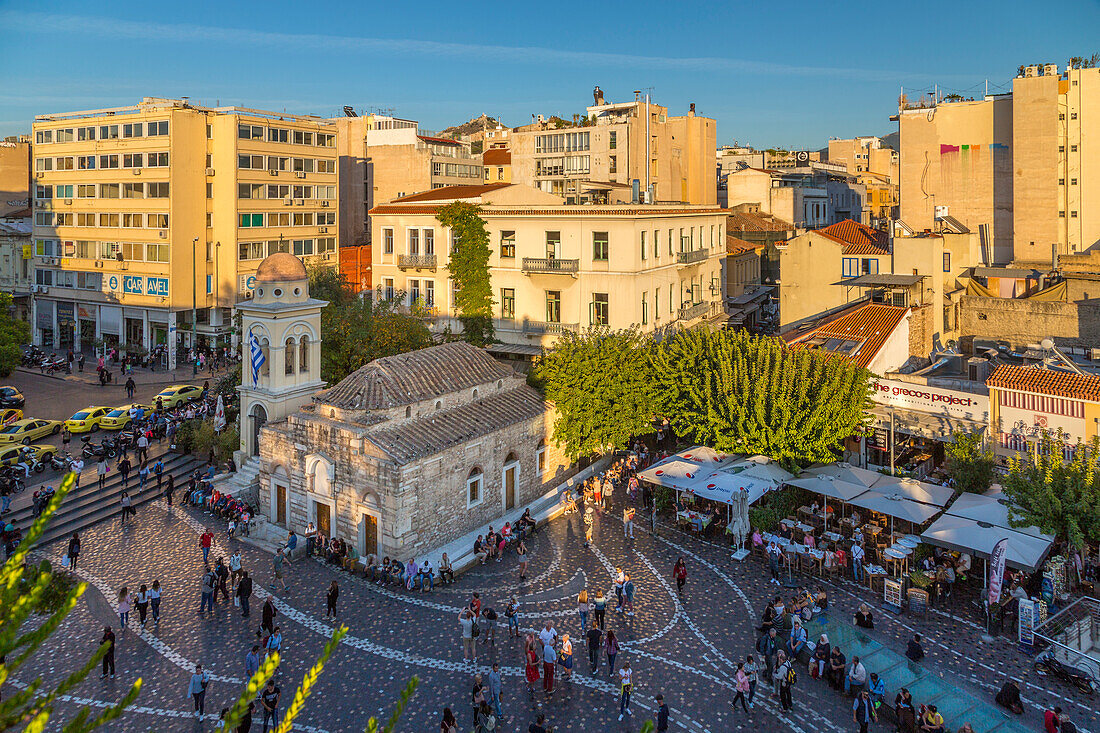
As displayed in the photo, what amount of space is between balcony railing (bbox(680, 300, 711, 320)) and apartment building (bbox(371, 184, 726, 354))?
7 cm

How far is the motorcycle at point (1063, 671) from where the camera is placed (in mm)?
17875

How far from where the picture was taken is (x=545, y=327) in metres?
41.3

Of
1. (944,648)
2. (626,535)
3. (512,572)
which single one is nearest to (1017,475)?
(944,648)

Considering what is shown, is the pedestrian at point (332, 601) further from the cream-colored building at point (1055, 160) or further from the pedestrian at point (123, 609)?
the cream-colored building at point (1055, 160)

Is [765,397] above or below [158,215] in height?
below

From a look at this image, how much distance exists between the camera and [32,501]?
28719 millimetres

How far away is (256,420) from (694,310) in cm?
2615

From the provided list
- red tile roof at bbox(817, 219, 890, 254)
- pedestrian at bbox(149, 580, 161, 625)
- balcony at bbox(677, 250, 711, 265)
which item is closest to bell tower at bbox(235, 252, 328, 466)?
pedestrian at bbox(149, 580, 161, 625)

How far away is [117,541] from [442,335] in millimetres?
19089

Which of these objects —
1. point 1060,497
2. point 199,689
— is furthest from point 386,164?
point 1060,497

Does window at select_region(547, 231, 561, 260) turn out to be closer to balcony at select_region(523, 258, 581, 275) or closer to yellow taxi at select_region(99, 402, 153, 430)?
balcony at select_region(523, 258, 581, 275)

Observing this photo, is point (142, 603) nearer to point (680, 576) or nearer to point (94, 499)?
point (94, 499)

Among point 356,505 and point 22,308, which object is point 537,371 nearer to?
point 356,505

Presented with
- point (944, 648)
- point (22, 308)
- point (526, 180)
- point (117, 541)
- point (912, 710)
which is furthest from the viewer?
point (526, 180)
